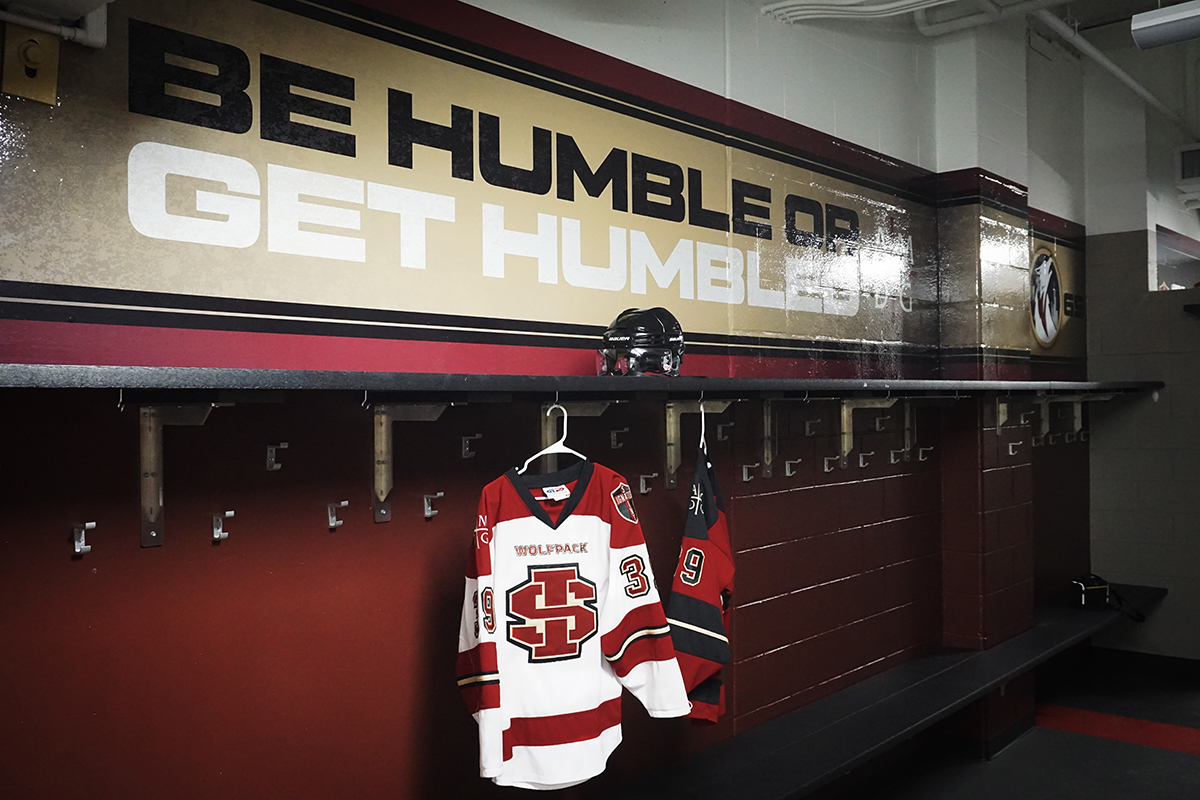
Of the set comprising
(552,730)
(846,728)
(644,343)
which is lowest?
(846,728)

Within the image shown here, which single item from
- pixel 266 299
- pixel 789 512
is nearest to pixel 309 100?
pixel 266 299

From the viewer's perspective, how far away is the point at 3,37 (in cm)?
151

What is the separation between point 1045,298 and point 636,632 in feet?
12.2

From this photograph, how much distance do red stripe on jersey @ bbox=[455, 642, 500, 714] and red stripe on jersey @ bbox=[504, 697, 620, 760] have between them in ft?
0.34

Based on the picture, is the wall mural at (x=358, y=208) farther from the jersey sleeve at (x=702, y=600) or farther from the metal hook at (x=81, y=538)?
the jersey sleeve at (x=702, y=600)

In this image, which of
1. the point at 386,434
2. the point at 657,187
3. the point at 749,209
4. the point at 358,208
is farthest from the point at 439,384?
the point at 749,209

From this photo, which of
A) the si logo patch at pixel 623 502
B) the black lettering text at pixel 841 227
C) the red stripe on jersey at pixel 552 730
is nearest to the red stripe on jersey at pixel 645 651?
the red stripe on jersey at pixel 552 730

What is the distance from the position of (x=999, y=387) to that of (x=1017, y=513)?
100 centimetres

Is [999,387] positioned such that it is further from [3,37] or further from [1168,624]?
[3,37]

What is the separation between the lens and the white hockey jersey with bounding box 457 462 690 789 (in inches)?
78.1

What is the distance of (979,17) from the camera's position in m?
3.84

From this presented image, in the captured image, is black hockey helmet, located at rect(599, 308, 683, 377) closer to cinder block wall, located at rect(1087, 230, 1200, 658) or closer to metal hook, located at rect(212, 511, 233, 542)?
metal hook, located at rect(212, 511, 233, 542)

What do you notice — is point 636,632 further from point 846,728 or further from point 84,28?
point 84,28

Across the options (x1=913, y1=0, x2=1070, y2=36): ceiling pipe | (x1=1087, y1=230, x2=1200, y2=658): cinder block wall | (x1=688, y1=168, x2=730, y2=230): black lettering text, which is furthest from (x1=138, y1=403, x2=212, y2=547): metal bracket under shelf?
(x1=1087, y1=230, x2=1200, y2=658): cinder block wall
